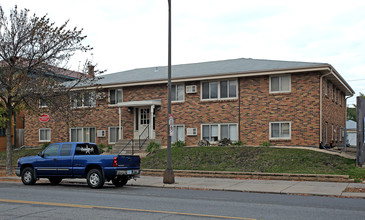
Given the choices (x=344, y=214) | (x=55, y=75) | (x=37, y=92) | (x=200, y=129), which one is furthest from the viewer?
(x=200, y=129)

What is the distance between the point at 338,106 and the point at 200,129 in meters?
11.0

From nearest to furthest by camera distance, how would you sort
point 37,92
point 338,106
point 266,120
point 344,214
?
1. point 344,214
2. point 37,92
3. point 266,120
4. point 338,106

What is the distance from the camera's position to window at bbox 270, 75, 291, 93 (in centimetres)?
2524

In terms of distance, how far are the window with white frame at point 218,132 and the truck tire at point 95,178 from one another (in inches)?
482

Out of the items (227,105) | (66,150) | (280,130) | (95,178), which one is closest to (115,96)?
(227,105)

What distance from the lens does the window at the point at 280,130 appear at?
25.1 metres

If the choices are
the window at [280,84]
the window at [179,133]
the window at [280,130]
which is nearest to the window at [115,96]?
the window at [179,133]

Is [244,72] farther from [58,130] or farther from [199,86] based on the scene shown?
[58,130]

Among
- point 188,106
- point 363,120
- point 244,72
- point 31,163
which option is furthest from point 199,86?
point 31,163

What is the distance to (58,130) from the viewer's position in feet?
111

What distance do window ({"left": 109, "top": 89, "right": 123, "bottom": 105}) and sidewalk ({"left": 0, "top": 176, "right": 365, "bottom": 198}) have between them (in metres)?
12.4

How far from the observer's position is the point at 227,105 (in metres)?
27.0

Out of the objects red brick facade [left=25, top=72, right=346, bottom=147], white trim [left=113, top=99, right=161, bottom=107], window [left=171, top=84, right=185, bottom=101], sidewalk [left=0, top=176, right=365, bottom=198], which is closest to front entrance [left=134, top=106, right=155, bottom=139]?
red brick facade [left=25, top=72, right=346, bottom=147]

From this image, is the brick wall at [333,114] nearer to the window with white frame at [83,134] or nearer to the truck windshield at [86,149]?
the truck windshield at [86,149]
